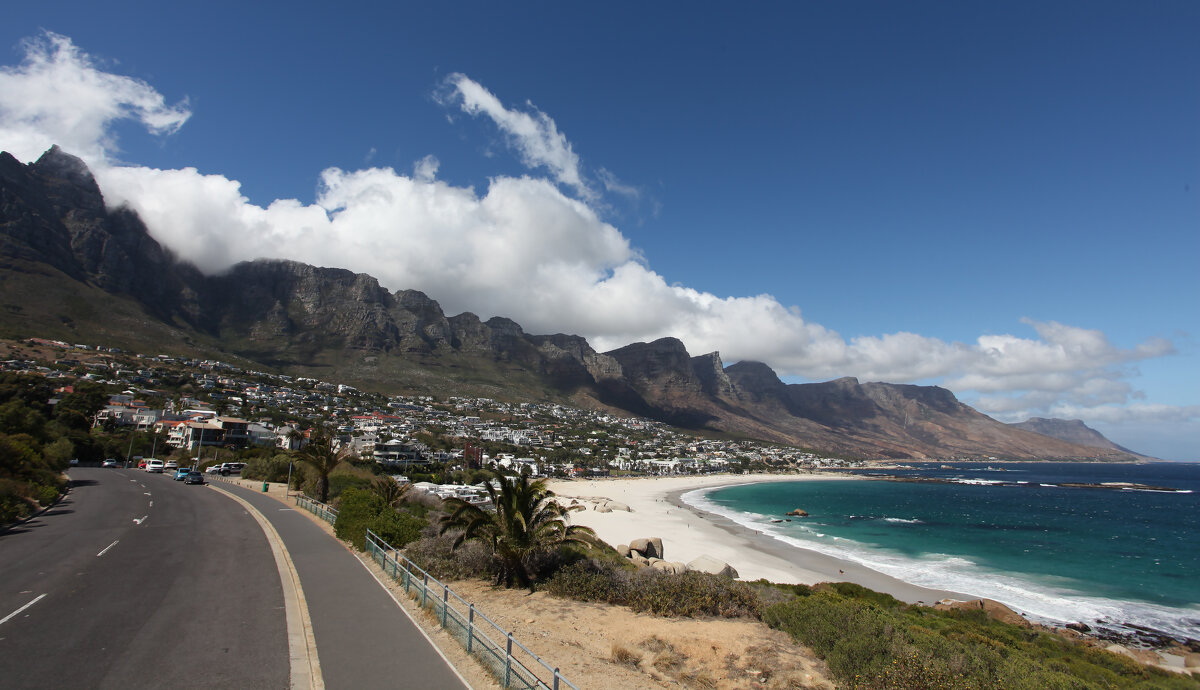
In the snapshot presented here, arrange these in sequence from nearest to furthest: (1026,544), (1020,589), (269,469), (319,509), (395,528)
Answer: (395,528), (319,509), (1020,589), (1026,544), (269,469)

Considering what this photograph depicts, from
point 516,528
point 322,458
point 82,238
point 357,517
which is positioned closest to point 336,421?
point 322,458

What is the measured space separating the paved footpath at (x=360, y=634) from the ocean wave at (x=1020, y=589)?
2865cm

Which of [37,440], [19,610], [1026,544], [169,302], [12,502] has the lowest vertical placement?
[1026,544]

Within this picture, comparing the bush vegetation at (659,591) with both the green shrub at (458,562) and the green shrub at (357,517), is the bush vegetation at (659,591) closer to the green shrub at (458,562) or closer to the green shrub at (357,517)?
the green shrub at (458,562)

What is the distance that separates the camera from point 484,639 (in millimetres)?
8984

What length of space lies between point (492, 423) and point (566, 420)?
45151 millimetres

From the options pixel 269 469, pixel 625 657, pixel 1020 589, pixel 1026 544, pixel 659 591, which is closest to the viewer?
pixel 625 657

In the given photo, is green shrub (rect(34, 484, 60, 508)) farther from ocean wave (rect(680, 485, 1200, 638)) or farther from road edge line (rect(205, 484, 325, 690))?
ocean wave (rect(680, 485, 1200, 638))

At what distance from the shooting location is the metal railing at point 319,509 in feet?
74.8

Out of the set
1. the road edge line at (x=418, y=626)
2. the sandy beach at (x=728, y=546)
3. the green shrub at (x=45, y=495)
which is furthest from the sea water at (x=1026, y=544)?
the green shrub at (x=45, y=495)

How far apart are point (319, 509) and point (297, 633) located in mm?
17262

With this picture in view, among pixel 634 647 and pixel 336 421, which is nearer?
pixel 634 647

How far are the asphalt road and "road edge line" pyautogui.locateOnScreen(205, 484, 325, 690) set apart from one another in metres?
0.16

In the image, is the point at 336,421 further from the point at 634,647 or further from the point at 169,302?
the point at 634,647
